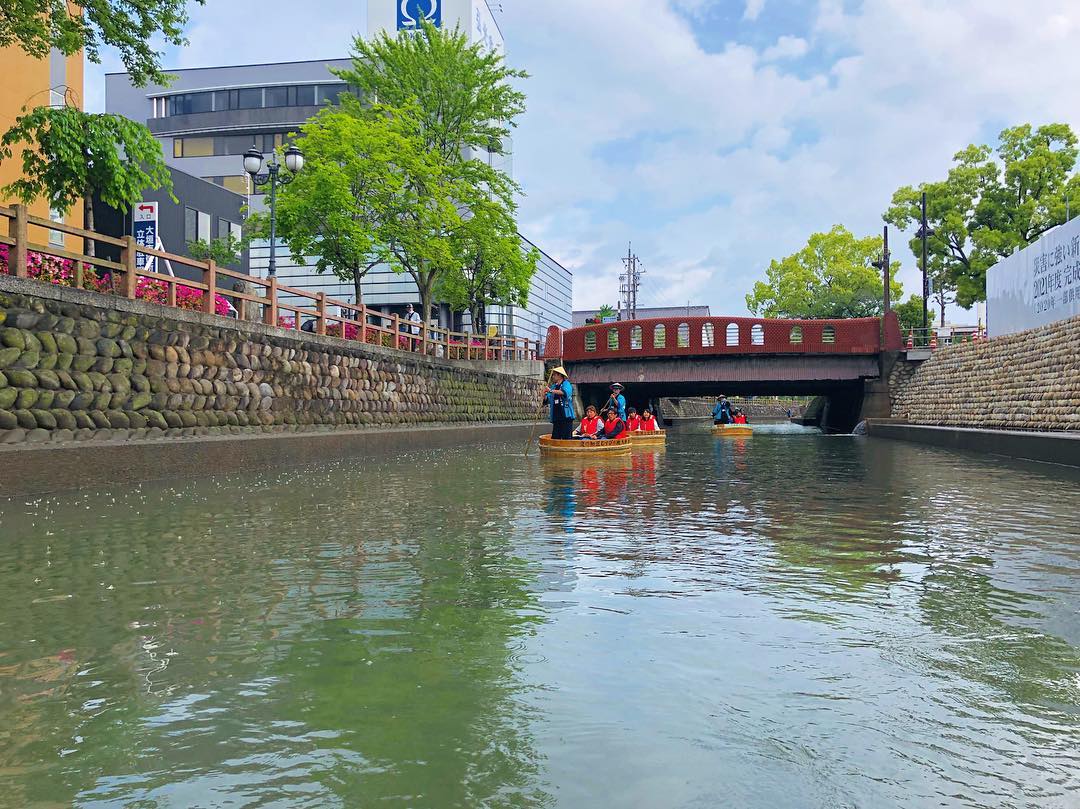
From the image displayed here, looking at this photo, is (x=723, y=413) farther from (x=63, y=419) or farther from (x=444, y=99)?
(x=63, y=419)

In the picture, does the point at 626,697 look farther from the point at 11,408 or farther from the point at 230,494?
the point at 11,408

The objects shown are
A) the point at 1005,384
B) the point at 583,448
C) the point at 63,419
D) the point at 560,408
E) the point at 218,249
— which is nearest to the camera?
the point at 63,419

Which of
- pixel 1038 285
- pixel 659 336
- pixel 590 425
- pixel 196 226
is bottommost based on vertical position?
pixel 590 425

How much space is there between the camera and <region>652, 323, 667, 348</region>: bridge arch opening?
147 feet

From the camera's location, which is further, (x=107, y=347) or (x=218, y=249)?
(x=218, y=249)

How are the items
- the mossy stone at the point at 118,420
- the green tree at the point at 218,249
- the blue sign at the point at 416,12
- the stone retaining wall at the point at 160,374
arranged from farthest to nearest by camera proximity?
the blue sign at the point at 416,12
the green tree at the point at 218,249
the mossy stone at the point at 118,420
the stone retaining wall at the point at 160,374

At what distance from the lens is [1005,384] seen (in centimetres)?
2809

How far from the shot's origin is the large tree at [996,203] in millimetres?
51500

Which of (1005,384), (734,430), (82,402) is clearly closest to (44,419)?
(82,402)

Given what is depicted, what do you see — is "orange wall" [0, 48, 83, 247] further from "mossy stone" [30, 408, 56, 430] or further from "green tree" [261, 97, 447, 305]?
"mossy stone" [30, 408, 56, 430]

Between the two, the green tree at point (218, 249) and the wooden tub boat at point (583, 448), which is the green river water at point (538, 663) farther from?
the green tree at point (218, 249)

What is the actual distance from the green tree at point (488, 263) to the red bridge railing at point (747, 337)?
5922 mm

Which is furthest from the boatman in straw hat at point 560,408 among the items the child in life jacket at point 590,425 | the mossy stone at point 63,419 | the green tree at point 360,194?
the mossy stone at point 63,419

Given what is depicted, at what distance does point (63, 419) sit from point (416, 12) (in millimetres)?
58440
